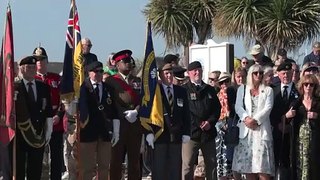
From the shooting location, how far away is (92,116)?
33.3 feet

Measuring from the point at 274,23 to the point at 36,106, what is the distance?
13.2 m

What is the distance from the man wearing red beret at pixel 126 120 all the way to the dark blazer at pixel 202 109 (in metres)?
0.83

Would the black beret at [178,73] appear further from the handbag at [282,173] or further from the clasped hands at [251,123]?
the handbag at [282,173]

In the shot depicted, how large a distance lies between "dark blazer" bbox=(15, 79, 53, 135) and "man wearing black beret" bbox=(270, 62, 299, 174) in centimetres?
323

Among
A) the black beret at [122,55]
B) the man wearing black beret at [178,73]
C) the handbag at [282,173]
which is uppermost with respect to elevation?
the black beret at [122,55]

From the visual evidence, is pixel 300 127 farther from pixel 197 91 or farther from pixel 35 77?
pixel 35 77

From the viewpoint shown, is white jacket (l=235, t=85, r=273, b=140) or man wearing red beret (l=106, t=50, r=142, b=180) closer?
white jacket (l=235, t=85, r=273, b=140)

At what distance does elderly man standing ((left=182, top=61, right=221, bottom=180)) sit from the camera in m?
10.9

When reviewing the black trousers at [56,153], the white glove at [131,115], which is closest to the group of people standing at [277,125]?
the white glove at [131,115]

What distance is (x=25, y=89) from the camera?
9695 mm

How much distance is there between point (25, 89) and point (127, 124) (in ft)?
5.50

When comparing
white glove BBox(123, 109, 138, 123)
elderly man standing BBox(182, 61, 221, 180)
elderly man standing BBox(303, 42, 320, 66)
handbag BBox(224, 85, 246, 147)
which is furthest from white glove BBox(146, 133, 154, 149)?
elderly man standing BBox(303, 42, 320, 66)

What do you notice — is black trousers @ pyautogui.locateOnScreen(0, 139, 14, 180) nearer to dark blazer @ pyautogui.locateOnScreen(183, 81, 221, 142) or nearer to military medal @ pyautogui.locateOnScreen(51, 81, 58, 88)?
military medal @ pyautogui.locateOnScreen(51, 81, 58, 88)

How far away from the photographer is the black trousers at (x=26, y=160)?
966 centimetres
